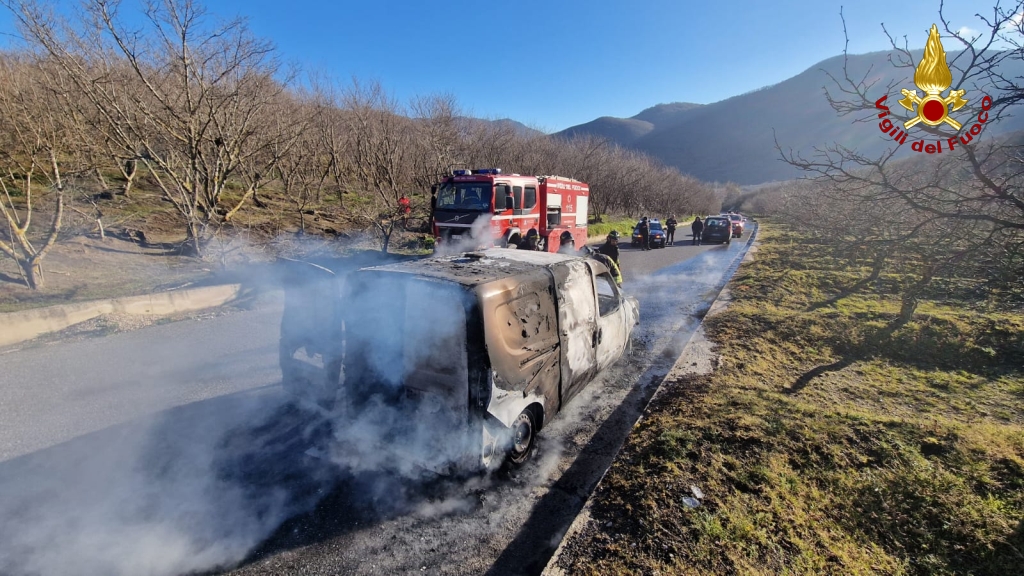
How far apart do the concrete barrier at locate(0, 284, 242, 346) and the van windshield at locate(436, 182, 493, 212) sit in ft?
18.1

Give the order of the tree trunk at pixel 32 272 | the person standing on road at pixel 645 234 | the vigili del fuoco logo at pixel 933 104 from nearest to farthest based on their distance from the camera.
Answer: the vigili del fuoco logo at pixel 933 104 → the tree trunk at pixel 32 272 → the person standing on road at pixel 645 234

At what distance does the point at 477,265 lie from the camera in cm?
376

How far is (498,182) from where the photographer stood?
454 inches

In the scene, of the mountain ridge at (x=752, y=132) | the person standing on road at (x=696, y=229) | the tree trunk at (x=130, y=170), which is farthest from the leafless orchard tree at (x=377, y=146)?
the mountain ridge at (x=752, y=132)

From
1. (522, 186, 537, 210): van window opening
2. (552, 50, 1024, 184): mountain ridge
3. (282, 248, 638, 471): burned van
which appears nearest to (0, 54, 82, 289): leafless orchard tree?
(282, 248, 638, 471): burned van

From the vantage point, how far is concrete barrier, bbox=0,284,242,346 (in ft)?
20.1

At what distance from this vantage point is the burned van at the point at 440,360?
2977mm

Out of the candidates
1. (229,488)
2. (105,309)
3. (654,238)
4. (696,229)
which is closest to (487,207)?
(105,309)

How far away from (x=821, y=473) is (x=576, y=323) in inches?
86.4

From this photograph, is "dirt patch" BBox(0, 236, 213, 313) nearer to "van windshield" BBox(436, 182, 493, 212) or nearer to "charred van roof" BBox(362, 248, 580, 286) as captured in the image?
"van windshield" BBox(436, 182, 493, 212)

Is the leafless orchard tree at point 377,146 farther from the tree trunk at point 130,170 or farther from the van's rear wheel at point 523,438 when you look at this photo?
the van's rear wheel at point 523,438

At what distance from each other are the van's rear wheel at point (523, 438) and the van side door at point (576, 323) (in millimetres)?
505

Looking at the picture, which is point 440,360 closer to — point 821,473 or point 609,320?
point 609,320

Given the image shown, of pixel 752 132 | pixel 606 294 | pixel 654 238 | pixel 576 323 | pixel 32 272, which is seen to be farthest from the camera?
pixel 752 132
